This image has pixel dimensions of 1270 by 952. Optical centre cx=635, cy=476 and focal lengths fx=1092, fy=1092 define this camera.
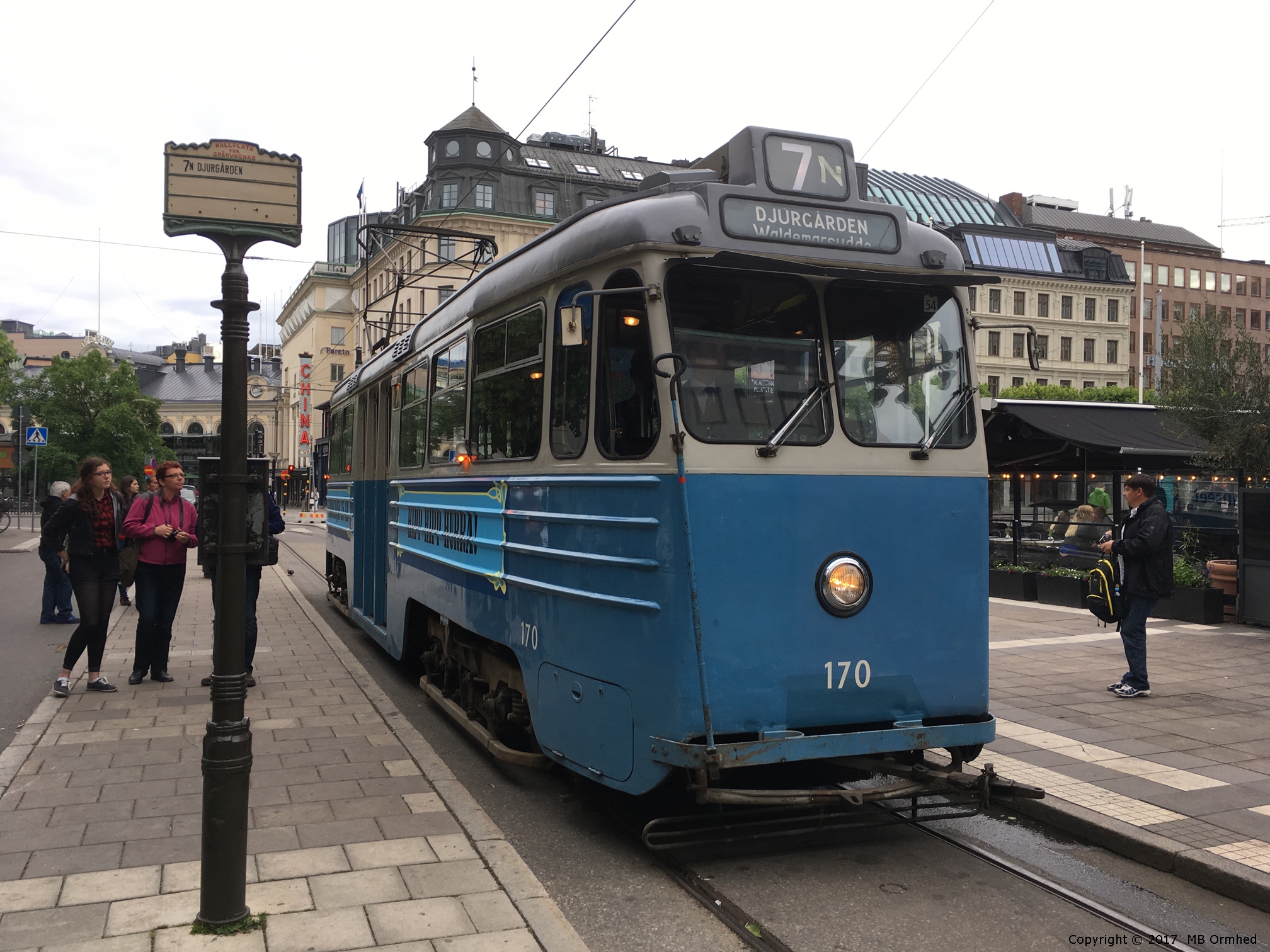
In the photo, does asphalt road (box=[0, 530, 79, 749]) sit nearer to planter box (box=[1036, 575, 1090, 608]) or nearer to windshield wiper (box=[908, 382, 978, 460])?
windshield wiper (box=[908, 382, 978, 460])

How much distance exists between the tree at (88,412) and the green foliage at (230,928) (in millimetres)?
60445

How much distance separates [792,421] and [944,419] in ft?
2.85

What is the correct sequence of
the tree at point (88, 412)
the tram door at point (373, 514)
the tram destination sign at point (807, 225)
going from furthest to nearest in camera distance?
1. the tree at point (88, 412)
2. the tram door at point (373, 514)
3. the tram destination sign at point (807, 225)

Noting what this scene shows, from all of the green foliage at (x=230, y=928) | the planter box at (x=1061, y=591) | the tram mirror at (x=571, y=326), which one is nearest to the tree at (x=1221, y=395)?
the planter box at (x=1061, y=591)

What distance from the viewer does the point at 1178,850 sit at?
4.87 meters

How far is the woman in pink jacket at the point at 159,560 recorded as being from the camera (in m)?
8.67

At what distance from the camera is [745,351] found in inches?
190

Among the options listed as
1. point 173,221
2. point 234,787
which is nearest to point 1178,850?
point 234,787

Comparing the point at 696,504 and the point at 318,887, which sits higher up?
the point at 696,504

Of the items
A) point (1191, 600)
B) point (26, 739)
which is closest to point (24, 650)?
point (26, 739)

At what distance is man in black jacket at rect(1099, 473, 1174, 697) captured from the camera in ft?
27.5

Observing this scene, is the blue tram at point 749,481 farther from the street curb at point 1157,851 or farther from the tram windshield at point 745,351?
the street curb at point 1157,851

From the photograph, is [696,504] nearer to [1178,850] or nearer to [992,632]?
[1178,850]

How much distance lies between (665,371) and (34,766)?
4.36m
